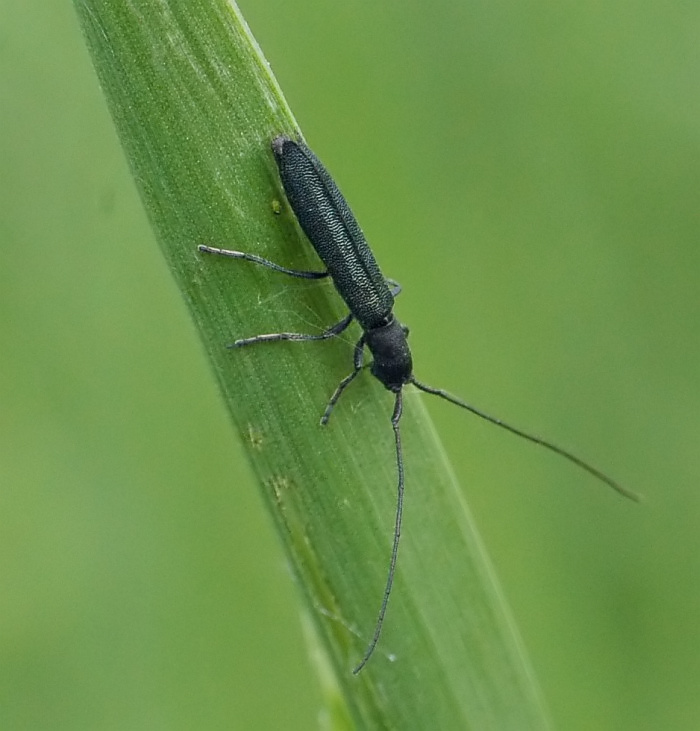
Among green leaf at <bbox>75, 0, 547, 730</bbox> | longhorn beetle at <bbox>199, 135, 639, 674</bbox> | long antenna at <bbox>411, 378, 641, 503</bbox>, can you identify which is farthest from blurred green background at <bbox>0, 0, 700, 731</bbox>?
green leaf at <bbox>75, 0, 547, 730</bbox>

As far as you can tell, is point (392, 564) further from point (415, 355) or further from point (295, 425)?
point (415, 355)

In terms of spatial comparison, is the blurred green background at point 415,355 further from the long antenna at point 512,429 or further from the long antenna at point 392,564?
the long antenna at point 392,564

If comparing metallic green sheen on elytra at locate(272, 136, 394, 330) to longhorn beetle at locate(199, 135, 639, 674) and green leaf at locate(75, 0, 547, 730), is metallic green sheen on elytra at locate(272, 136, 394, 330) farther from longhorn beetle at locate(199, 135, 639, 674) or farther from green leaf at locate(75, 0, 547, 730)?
green leaf at locate(75, 0, 547, 730)

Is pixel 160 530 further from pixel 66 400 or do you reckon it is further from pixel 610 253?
pixel 610 253

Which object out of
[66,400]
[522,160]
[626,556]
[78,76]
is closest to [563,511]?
[626,556]

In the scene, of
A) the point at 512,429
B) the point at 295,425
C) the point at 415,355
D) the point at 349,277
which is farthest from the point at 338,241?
the point at 415,355
